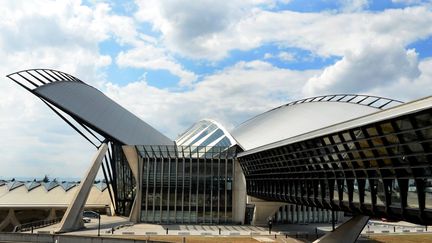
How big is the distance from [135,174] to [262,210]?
18352 mm

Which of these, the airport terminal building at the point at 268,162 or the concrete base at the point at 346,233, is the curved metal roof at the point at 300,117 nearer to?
the airport terminal building at the point at 268,162

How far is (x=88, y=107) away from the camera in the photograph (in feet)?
178

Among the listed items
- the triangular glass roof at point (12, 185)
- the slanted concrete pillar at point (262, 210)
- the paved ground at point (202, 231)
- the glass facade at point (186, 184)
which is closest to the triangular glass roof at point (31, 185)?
the triangular glass roof at point (12, 185)

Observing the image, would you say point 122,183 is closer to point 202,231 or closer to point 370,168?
point 202,231

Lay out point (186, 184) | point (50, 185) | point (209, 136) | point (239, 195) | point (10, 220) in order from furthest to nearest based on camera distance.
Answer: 1. point (50, 185)
2. point (10, 220)
3. point (209, 136)
4. point (186, 184)
5. point (239, 195)

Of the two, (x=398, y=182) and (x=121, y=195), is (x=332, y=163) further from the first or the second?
(x=121, y=195)

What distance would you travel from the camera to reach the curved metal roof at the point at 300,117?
47.3 m

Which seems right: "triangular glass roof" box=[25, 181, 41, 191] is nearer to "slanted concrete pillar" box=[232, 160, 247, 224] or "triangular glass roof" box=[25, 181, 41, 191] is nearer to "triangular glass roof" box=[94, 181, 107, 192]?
"triangular glass roof" box=[94, 181, 107, 192]

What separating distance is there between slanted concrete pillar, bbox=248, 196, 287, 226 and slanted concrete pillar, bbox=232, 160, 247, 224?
1.49 meters

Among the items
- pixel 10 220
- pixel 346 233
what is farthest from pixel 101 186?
pixel 346 233

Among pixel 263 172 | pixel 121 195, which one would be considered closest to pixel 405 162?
pixel 263 172

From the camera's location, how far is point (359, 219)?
3312 centimetres

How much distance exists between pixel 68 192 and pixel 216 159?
28170 millimetres

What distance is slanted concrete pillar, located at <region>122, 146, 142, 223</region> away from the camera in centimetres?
5669
